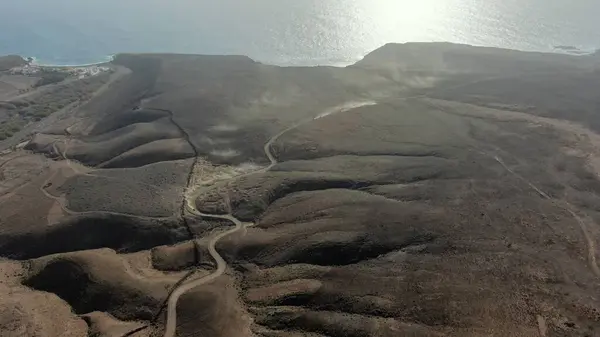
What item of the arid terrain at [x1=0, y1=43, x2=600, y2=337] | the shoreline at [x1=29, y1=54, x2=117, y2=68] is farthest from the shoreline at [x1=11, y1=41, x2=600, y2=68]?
the arid terrain at [x1=0, y1=43, x2=600, y2=337]

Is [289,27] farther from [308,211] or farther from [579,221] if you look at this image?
[579,221]

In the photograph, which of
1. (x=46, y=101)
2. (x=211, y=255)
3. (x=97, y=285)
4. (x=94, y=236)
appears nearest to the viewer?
(x=97, y=285)

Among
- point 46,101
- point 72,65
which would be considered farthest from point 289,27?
point 46,101

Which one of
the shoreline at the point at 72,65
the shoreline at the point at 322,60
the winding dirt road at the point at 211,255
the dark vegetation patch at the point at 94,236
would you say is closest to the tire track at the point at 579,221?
the winding dirt road at the point at 211,255

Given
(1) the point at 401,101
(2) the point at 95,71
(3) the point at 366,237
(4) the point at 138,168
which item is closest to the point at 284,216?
(3) the point at 366,237

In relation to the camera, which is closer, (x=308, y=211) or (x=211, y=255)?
(x=211, y=255)

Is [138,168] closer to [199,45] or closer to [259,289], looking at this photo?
[259,289]

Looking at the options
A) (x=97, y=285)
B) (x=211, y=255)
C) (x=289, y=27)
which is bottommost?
(x=97, y=285)

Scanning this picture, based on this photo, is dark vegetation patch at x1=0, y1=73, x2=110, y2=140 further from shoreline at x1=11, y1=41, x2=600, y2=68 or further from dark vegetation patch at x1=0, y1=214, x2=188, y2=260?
dark vegetation patch at x1=0, y1=214, x2=188, y2=260

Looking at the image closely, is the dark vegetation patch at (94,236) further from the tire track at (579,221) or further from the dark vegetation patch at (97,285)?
Answer: the tire track at (579,221)
